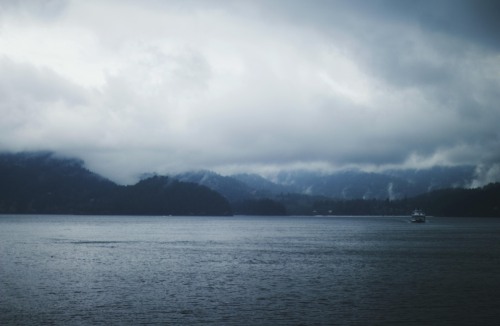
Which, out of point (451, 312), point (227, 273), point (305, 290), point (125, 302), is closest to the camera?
point (451, 312)

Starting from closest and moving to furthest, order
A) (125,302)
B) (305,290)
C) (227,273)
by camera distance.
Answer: (125,302)
(305,290)
(227,273)

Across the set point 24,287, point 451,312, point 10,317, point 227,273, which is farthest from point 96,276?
point 451,312

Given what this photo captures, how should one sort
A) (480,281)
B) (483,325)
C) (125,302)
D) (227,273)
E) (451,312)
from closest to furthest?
(483,325)
(451,312)
(125,302)
(480,281)
(227,273)

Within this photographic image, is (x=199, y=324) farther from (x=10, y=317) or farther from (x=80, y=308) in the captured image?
(x=10, y=317)

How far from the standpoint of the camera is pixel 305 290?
7006 cm

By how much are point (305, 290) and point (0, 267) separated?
60.1 meters

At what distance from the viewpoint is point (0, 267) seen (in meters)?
93.7

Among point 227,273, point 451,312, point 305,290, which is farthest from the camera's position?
point 227,273

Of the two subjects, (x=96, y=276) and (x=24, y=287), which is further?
(x=96, y=276)

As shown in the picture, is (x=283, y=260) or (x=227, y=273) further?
(x=283, y=260)

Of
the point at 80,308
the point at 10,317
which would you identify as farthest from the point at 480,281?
the point at 10,317

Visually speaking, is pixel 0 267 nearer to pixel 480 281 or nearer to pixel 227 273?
pixel 227 273

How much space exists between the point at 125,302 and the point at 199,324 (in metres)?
14.7

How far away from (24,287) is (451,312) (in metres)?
57.8
